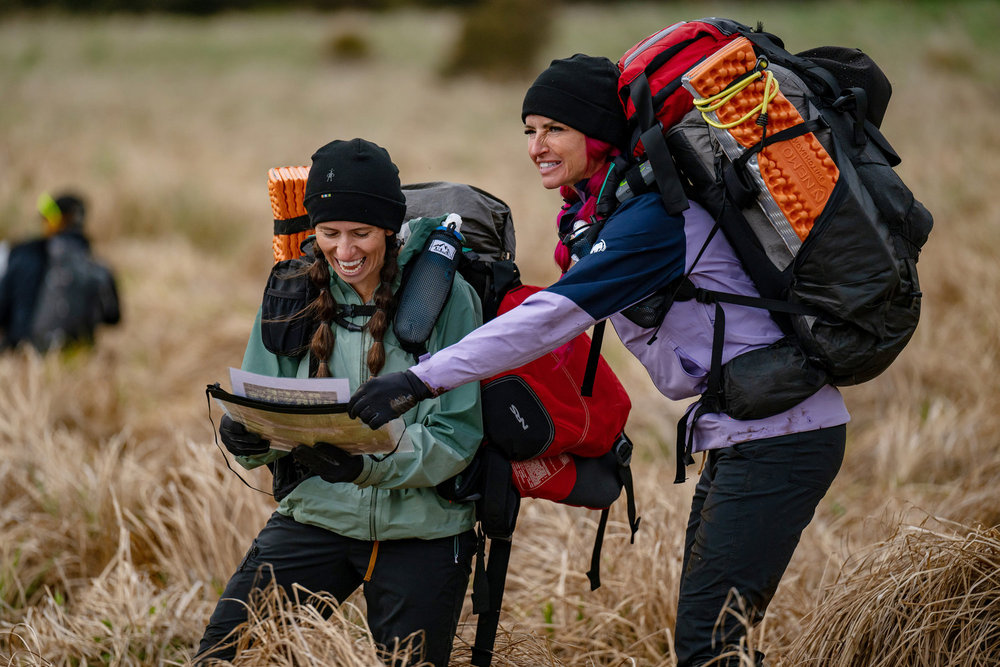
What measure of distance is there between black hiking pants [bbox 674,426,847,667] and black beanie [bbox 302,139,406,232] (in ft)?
3.77

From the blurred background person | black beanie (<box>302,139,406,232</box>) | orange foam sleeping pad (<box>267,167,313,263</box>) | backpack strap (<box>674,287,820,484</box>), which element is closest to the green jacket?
black beanie (<box>302,139,406,232</box>)

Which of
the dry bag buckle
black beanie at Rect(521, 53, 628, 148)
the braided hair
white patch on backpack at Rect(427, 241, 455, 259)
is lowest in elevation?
the dry bag buckle

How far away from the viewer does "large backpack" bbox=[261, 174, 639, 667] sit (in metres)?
2.49

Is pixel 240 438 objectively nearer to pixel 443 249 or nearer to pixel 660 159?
pixel 443 249

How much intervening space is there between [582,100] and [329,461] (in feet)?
3.93

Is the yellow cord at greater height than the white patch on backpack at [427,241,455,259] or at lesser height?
greater

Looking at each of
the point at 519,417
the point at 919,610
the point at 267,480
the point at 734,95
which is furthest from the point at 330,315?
the point at 267,480

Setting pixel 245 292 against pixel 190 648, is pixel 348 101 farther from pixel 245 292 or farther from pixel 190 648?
pixel 190 648

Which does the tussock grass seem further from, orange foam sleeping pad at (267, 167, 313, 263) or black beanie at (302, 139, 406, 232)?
orange foam sleeping pad at (267, 167, 313, 263)

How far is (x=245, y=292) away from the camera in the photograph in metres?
8.96

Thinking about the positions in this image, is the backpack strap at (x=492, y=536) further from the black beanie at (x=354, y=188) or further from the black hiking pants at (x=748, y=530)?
the black beanie at (x=354, y=188)

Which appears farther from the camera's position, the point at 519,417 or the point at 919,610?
the point at 919,610

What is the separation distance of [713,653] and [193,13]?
35.1m

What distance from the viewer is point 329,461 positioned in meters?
2.27
